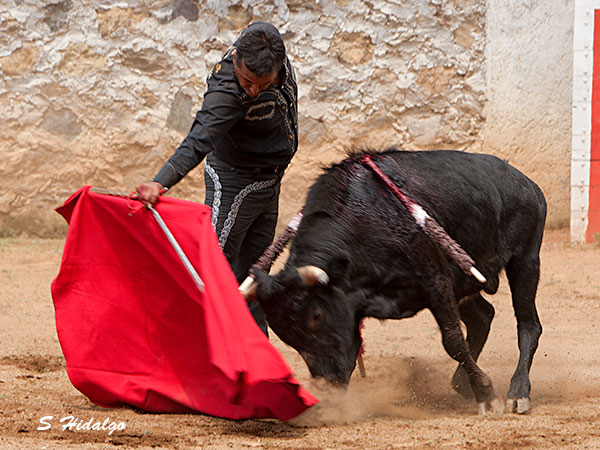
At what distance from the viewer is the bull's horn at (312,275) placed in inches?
137

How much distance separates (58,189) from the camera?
314 inches

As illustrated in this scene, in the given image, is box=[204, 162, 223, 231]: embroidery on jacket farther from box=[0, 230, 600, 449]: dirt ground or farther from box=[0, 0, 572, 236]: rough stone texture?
box=[0, 0, 572, 236]: rough stone texture

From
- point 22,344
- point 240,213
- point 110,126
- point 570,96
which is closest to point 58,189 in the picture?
point 110,126

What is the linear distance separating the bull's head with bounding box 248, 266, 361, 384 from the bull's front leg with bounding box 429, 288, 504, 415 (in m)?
0.42

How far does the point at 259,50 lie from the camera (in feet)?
11.5

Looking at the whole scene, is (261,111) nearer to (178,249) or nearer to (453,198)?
(178,249)

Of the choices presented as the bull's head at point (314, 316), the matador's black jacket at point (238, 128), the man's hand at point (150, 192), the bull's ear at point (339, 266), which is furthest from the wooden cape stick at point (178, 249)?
the bull's ear at point (339, 266)

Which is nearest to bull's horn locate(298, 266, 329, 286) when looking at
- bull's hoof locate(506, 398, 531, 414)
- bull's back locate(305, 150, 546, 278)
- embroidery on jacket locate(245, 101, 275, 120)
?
bull's back locate(305, 150, 546, 278)

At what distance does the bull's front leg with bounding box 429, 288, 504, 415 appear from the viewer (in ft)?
12.3

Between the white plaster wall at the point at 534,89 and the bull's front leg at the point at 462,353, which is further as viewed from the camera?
the white plaster wall at the point at 534,89

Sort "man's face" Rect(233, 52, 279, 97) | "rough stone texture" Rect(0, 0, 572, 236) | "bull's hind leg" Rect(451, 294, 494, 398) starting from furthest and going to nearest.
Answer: "rough stone texture" Rect(0, 0, 572, 236) → "bull's hind leg" Rect(451, 294, 494, 398) → "man's face" Rect(233, 52, 279, 97)

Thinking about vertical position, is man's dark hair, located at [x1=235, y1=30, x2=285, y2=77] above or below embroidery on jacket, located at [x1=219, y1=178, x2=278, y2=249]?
above

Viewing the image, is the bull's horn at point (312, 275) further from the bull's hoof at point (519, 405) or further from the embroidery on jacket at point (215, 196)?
the bull's hoof at point (519, 405)

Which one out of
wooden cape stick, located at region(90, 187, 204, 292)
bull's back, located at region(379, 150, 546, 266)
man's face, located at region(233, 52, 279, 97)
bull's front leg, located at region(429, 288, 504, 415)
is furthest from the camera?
bull's back, located at region(379, 150, 546, 266)
